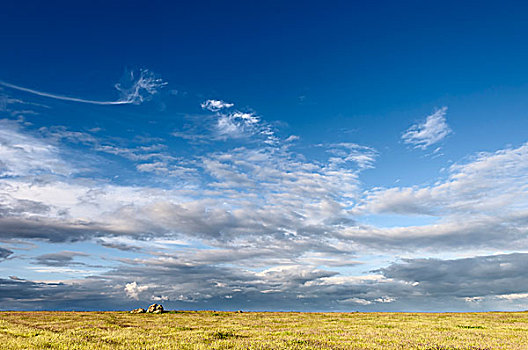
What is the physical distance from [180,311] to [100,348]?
46438 millimetres

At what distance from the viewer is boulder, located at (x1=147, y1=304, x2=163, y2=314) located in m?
55.0

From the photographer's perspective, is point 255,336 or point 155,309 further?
point 155,309

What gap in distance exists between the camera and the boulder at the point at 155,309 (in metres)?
55.0

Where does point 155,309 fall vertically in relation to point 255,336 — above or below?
above

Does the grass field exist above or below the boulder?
below

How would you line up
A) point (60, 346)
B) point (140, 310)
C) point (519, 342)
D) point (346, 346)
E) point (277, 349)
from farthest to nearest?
point (140, 310) < point (519, 342) < point (346, 346) < point (60, 346) < point (277, 349)

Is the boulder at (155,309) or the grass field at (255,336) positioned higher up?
the boulder at (155,309)

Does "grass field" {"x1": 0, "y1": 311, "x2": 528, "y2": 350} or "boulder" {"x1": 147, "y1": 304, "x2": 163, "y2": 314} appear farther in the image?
"boulder" {"x1": 147, "y1": 304, "x2": 163, "y2": 314}

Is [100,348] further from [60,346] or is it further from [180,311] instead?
[180,311]

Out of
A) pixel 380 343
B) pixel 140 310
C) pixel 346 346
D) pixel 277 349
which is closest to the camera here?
pixel 277 349

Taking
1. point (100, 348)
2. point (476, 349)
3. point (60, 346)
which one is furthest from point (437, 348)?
point (60, 346)

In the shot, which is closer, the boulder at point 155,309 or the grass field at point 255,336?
the grass field at point 255,336

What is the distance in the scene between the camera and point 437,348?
18.7 m

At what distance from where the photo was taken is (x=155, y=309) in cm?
5538
